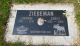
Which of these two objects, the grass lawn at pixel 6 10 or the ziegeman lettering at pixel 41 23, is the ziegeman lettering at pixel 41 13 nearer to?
the ziegeman lettering at pixel 41 23

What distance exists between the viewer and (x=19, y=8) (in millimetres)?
3354

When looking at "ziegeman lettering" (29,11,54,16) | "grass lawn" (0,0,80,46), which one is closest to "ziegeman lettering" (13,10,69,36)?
"ziegeman lettering" (29,11,54,16)

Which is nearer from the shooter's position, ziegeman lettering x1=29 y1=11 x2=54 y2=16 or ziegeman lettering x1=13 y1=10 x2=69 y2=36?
ziegeman lettering x1=13 y1=10 x2=69 y2=36

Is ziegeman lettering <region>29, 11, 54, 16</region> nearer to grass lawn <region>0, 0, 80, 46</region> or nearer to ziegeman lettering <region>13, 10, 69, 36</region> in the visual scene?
ziegeman lettering <region>13, 10, 69, 36</region>

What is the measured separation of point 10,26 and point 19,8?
0.41 meters

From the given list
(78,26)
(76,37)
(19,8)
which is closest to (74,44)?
(76,37)

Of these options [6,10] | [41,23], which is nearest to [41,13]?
[41,23]

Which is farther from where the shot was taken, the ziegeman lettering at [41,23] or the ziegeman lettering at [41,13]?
the ziegeman lettering at [41,13]

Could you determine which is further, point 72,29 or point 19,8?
point 19,8

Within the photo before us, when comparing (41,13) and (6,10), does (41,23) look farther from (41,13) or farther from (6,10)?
(6,10)

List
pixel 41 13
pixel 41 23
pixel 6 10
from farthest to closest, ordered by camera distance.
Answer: pixel 6 10 → pixel 41 13 → pixel 41 23

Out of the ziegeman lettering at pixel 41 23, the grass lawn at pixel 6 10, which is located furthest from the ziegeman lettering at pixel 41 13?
the grass lawn at pixel 6 10

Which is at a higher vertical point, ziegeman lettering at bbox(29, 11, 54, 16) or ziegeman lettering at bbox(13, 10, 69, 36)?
ziegeman lettering at bbox(29, 11, 54, 16)

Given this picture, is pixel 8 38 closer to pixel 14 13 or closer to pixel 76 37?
pixel 14 13
